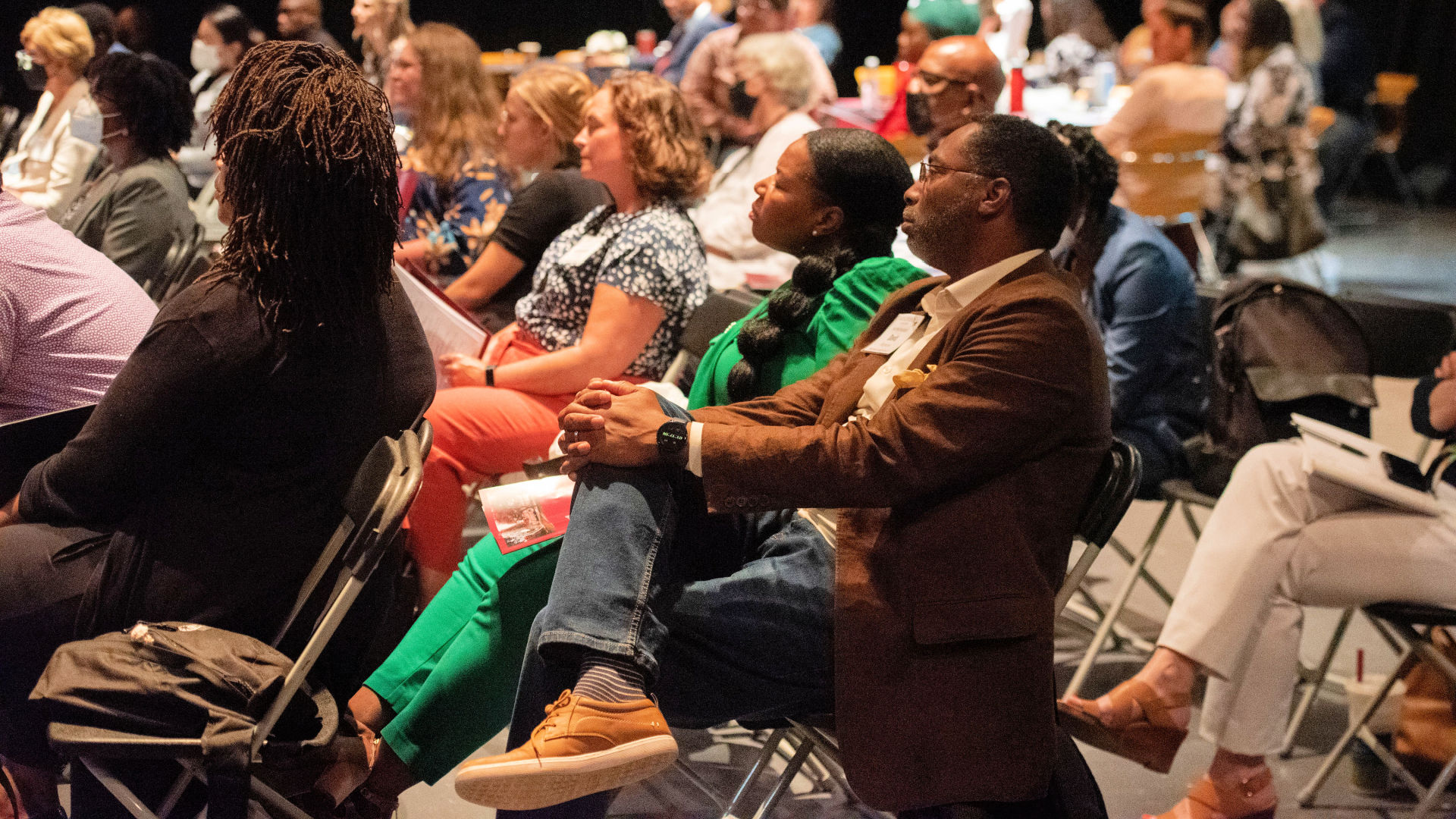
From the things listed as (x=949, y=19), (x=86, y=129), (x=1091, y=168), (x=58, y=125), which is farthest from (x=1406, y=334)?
(x=58, y=125)

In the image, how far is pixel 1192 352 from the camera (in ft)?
10.6

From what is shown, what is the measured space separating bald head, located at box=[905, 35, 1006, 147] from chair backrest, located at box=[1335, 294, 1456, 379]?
1113 mm

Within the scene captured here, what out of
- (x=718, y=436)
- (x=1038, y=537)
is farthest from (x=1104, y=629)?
(x=718, y=436)

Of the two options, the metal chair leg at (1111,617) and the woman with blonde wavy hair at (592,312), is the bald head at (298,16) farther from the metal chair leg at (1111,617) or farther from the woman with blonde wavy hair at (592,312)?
the metal chair leg at (1111,617)

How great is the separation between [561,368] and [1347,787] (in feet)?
6.61

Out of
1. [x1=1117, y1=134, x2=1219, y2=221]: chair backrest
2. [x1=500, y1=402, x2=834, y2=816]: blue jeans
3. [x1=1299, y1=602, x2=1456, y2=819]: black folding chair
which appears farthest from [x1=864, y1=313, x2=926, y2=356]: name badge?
[x1=1117, y1=134, x2=1219, y2=221]: chair backrest

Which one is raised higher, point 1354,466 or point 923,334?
point 923,334

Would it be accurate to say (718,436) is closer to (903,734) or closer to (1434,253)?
(903,734)

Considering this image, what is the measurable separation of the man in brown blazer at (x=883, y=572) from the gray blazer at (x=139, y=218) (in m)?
2.54

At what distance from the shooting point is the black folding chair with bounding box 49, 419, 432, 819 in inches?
65.0

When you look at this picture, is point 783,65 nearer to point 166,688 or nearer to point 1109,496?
point 1109,496

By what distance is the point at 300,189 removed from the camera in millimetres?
1783

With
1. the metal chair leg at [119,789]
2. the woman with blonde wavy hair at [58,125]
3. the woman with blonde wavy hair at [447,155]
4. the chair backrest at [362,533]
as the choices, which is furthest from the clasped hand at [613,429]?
the woman with blonde wavy hair at [58,125]

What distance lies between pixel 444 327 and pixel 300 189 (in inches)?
53.7
